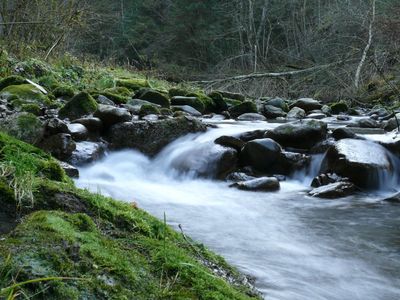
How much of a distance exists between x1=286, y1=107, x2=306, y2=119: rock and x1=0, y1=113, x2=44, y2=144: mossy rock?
767 centimetres

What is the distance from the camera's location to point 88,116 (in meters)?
8.11

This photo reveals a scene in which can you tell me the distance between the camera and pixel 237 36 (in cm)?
2869

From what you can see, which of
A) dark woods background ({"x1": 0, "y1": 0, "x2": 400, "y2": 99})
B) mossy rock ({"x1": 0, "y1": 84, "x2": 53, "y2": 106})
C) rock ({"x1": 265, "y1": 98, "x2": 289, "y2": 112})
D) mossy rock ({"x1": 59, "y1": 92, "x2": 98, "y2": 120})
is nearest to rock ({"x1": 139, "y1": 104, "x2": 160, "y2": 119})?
mossy rock ({"x1": 59, "y1": 92, "x2": 98, "y2": 120})

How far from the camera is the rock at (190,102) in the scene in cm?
1196

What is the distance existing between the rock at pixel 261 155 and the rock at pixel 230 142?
0.36 meters

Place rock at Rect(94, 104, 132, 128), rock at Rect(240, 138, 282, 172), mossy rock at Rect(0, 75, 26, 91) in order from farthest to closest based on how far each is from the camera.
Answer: mossy rock at Rect(0, 75, 26, 91) < rock at Rect(94, 104, 132, 128) < rock at Rect(240, 138, 282, 172)

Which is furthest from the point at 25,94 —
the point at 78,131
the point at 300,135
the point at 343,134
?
the point at 343,134

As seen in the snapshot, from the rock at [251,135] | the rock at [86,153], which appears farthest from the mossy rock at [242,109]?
the rock at [86,153]

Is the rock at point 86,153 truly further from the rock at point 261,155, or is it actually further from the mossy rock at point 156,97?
the mossy rock at point 156,97

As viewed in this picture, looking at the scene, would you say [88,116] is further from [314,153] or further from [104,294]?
[104,294]

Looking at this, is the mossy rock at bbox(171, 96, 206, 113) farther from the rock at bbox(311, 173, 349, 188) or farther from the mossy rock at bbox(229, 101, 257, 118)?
the rock at bbox(311, 173, 349, 188)

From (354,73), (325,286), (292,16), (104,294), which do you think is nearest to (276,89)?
(354,73)

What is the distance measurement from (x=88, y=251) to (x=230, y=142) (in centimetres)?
583

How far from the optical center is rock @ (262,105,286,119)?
1268cm
